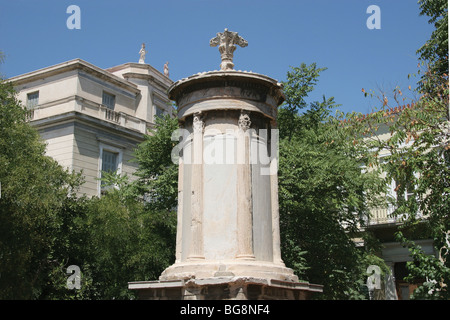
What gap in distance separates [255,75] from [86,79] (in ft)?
58.9

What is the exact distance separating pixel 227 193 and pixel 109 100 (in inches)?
773

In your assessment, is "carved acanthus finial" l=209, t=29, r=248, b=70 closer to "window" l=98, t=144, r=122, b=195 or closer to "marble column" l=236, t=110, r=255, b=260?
"marble column" l=236, t=110, r=255, b=260

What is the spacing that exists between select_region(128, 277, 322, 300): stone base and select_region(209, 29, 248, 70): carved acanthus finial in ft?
16.5

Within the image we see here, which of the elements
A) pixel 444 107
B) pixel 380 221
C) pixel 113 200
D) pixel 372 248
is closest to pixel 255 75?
pixel 444 107

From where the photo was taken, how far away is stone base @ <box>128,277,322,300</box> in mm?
10336

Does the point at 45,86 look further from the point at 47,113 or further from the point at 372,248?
the point at 372,248

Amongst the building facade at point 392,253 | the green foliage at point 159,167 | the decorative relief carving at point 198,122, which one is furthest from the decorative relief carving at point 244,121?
the building facade at point 392,253

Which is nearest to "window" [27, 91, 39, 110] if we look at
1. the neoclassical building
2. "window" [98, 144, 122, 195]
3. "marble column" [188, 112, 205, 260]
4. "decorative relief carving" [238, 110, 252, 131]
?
the neoclassical building

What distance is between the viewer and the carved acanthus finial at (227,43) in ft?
42.4

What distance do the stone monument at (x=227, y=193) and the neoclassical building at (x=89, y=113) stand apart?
1461cm

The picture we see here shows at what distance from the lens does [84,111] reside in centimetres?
2723

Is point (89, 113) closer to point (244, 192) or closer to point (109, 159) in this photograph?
point (109, 159)

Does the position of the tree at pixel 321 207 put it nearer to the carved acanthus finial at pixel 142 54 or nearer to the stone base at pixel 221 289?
the stone base at pixel 221 289

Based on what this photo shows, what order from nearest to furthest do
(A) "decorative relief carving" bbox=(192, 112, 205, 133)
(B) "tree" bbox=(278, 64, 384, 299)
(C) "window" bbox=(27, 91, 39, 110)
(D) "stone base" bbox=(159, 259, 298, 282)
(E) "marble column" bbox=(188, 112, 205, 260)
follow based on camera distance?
(D) "stone base" bbox=(159, 259, 298, 282), (E) "marble column" bbox=(188, 112, 205, 260), (A) "decorative relief carving" bbox=(192, 112, 205, 133), (B) "tree" bbox=(278, 64, 384, 299), (C) "window" bbox=(27, 91, 39, 110)
